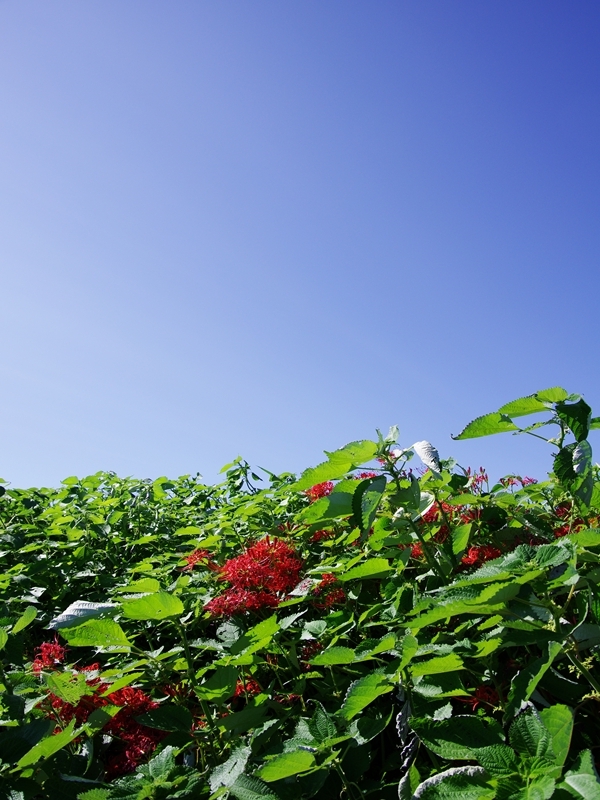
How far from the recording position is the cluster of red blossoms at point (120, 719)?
1.95m

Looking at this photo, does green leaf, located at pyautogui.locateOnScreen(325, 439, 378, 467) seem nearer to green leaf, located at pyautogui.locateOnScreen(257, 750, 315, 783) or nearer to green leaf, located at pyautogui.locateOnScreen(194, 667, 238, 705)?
green leaf, located at pyautogui.locateOnScreen(194, 667, 238, 705)

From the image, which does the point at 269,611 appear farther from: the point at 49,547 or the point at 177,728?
the point at 49,547

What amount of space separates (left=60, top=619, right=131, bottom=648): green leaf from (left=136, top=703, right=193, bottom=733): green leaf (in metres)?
0.20

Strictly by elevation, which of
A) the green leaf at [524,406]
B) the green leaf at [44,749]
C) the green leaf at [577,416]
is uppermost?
the green leaf at [524,406]

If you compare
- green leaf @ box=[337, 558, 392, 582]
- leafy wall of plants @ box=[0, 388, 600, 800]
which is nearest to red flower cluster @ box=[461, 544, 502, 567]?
leafy wall of plants @ box=[0, 388, 600, 800]

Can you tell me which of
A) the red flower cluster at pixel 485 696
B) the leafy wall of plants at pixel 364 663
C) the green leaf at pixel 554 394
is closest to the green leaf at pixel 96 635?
the leafy wall of plants at pixel 364 663

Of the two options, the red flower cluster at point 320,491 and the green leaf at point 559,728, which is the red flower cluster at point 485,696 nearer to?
the green leaf at point 559,728

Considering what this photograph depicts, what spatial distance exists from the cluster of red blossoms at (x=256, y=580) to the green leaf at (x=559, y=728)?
1211mm

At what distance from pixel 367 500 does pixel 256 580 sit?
2.48 feet

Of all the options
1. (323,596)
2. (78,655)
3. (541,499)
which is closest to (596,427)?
(541,499)

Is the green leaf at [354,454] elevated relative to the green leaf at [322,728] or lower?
elevated

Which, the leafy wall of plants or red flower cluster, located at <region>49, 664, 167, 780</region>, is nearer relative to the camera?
the leafy wall of plants

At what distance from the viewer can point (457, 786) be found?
1284 millimetres

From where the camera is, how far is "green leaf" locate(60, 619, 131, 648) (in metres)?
1.84
